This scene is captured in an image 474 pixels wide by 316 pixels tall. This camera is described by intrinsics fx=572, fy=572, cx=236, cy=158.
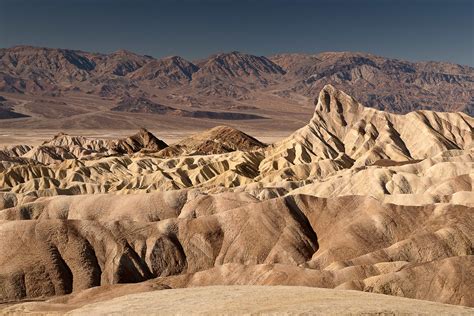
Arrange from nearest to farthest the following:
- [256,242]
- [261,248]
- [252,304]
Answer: [252,304] → [261,248] → [256,242]

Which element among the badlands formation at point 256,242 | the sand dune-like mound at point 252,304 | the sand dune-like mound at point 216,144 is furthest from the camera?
the sand dune-like mound at point 216,144

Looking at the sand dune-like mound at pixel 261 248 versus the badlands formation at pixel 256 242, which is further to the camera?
the sand dune-like mound at pixel 261 248

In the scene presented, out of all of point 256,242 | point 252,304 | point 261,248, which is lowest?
point 261,248

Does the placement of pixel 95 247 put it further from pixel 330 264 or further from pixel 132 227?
pixel 330 264

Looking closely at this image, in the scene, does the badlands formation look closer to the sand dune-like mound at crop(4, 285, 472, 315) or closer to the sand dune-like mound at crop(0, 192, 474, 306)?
the sand dune-like mound at crop(0, 192, 474, 306)

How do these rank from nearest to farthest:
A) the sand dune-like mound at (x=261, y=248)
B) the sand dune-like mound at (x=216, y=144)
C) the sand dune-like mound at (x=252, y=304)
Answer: the sand dune-like mound at (x=252, y=304)
the sand dune-like mound at (x=261, y=248)
the sand dune-like mound at (x=216, y=144)

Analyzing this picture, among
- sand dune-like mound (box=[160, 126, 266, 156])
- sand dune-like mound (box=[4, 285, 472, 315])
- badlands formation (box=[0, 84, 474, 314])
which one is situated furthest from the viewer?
sand dune-like mound (box=[160, 126, 266, 156])

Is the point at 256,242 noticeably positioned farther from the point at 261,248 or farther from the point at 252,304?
the point at 252,304

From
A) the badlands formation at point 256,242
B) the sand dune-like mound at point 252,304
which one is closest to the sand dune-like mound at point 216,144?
the badlands formation at point 256,242

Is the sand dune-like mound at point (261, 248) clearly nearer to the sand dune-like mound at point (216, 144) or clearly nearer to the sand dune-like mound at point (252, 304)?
the sand dune-like mound at point (252, 304)

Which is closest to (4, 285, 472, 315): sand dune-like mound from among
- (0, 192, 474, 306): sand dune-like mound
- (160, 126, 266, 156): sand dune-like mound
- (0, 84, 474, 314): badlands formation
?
(0, 84, 474, 314): badlands formation

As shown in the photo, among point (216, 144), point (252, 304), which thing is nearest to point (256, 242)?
point (252, 304)

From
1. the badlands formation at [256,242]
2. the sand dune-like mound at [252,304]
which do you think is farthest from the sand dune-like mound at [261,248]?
the sand dune-like mound at [252,304]
